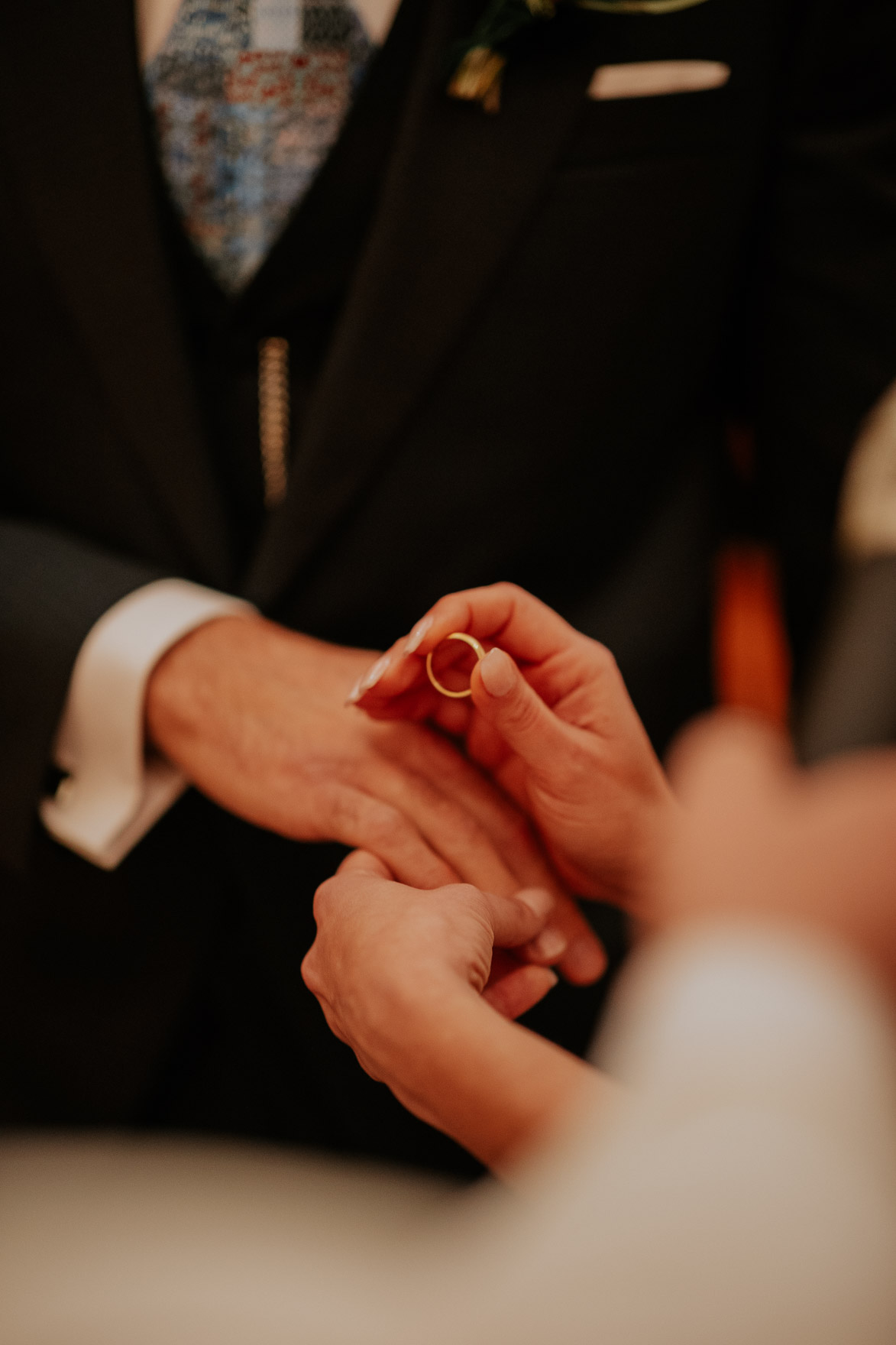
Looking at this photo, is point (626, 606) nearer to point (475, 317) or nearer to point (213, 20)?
point (475, 317)

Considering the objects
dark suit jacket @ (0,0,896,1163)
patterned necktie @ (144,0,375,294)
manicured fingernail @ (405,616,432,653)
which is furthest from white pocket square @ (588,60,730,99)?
manicured fingernail @ (405,616,432,653)

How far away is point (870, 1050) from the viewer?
0.91ft

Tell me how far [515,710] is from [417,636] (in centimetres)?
5

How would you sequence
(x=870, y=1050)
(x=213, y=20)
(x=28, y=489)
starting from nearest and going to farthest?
1. (x=870, y=1050)
2. (x=213, y=20)
3. (x=28, y=489)

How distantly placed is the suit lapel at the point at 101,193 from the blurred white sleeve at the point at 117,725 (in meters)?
0.10

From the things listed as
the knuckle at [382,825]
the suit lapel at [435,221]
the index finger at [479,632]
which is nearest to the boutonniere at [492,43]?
the suit lapel at [435,221]

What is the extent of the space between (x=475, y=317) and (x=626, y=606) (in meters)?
0.20

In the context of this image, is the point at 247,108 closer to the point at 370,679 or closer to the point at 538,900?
the point at 370,679

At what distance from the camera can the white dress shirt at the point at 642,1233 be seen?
226mm

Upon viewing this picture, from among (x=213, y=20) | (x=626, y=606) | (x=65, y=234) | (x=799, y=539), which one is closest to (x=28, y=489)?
(x=65, y=234)

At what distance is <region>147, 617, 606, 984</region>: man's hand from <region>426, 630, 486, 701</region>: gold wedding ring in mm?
47

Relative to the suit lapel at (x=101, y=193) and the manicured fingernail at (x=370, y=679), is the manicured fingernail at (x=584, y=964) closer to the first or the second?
the manicured fingernail at (x=370, y=679)

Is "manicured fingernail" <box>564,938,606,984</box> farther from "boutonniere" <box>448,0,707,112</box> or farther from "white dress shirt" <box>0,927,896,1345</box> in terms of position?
"boutonniere" <box>448,0,707,112</box>

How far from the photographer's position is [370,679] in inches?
15.8
